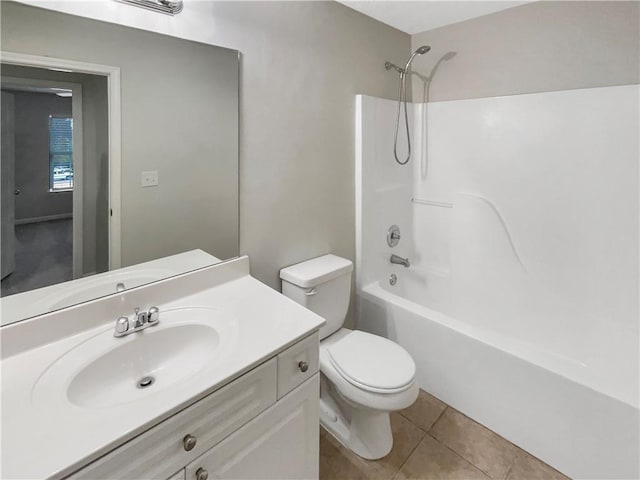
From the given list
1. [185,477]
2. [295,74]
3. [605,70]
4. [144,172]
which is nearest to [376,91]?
[295,74]

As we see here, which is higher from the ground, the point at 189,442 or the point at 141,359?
the point at 141,359

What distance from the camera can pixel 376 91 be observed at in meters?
→ 2.18

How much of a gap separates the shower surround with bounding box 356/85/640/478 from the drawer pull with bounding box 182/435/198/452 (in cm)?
140

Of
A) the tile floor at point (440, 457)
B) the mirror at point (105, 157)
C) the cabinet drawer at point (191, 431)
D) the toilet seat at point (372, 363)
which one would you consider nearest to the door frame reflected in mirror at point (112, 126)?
the mirror at point (105, 157)

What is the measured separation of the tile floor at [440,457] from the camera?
157 centimetres

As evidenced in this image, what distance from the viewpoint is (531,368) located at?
5.12 feet

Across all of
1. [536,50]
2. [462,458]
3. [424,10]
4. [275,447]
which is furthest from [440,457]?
[424,10]

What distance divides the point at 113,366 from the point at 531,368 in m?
1.71

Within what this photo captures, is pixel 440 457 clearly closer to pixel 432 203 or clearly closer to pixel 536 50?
pixel 432 203

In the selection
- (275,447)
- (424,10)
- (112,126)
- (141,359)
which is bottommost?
(275,447)

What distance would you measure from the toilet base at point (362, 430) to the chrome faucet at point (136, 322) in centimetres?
99

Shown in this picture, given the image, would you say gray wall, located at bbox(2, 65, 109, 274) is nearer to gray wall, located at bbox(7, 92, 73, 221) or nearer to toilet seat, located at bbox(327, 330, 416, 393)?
gray wall, located at bbox(7, 92, 73, 221)

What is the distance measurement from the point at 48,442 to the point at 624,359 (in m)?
2.44

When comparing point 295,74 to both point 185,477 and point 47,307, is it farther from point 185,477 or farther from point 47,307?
point 185,477
